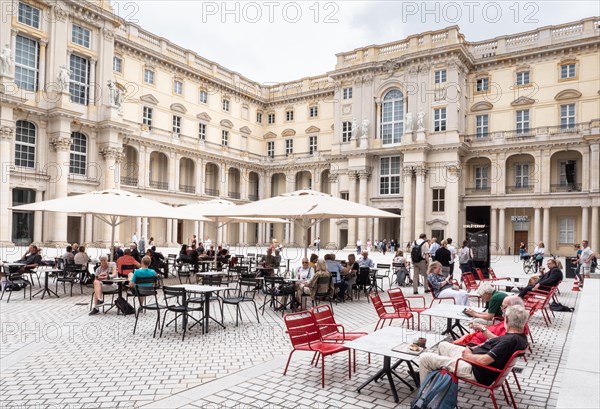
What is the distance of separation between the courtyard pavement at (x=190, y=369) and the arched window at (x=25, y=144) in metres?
24.4

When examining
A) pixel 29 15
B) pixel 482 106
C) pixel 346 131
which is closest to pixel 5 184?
pixel 29 15

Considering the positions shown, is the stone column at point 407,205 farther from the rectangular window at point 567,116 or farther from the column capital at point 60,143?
the column capital at point 60,143

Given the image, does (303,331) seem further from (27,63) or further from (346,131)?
(346,131)

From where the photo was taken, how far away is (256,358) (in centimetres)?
725

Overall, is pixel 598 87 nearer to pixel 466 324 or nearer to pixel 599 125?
pixel 599 125

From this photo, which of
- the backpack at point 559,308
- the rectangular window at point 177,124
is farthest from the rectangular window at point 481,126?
the backpack at point 559,308

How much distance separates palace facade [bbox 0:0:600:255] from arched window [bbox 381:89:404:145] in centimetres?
12

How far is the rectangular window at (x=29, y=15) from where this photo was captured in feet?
98.2

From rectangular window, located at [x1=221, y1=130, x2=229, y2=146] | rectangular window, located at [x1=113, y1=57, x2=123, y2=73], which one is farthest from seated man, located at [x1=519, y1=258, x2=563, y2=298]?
rectangular window, located at [x1=221, y1=130, x2=229, y2=146]

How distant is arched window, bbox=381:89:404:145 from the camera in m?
42.7

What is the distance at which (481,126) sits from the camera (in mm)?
42062

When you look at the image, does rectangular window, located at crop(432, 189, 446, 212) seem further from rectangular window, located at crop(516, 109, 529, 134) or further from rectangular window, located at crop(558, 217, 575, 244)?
rectangular window, located at crop(558, 217, 575, 244)

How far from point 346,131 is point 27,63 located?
90.8ft

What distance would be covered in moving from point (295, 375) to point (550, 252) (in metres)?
38.0
